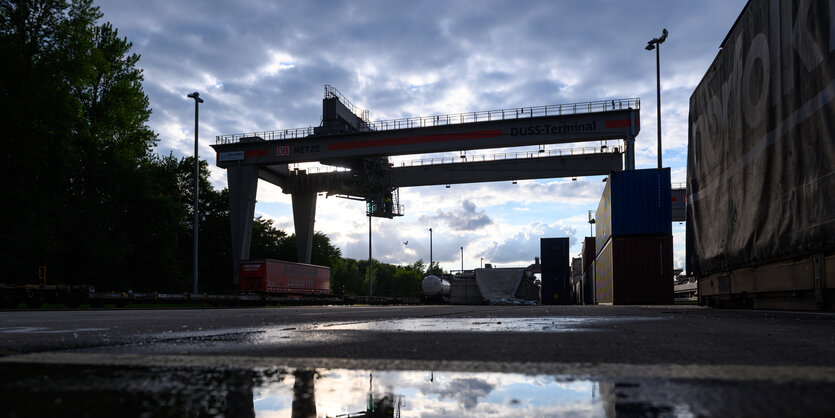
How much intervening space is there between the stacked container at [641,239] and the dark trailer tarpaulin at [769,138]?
12.5 metres

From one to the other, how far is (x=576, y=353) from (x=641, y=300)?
22.3 m

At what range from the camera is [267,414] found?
4.11 feet

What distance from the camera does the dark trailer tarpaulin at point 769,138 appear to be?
20.9ft

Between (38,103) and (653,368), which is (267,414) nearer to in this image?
(653,368)

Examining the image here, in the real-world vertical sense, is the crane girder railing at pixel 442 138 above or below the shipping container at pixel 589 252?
above

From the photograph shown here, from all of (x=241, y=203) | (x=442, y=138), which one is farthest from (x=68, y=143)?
(x=442, y=138)

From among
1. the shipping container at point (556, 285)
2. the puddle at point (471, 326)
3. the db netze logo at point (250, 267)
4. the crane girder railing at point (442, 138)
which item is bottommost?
the shipping container at point (556, 285)

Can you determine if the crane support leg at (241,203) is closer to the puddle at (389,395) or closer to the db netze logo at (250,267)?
the db netze logo at (250,267)

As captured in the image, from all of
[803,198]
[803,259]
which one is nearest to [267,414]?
[803,198]

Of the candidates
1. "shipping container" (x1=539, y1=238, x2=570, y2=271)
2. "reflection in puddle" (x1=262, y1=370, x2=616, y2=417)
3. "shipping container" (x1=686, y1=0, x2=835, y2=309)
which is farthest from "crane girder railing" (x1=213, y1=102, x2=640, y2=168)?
"reflection in puddle" (x1=262, y1=370, x2=616, y2=417)

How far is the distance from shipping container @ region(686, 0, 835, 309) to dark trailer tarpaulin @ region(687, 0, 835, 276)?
14 millimetres

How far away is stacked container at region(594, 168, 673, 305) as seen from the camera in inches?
911

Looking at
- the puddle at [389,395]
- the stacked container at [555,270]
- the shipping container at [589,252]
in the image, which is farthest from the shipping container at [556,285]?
the puddle at [389,395]

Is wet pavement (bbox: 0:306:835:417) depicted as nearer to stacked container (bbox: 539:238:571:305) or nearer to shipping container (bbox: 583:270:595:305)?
shipping container (bbox: 583:270:595:305)
